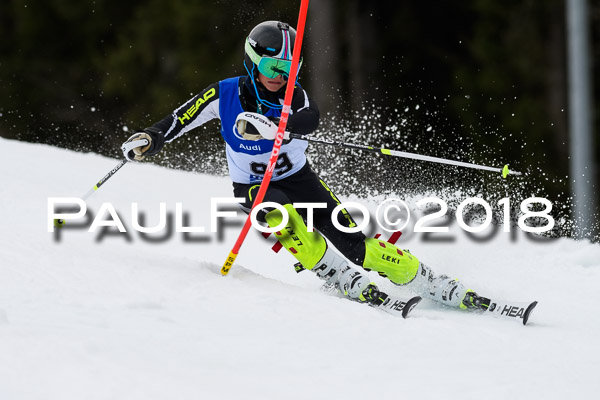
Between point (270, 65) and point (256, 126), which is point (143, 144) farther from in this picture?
point (270, 65)

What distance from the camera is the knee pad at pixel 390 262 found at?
426 cm

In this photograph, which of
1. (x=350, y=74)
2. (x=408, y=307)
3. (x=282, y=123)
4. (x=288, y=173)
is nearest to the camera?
(x=408, y=307)

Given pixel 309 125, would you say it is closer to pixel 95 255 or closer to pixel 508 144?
pixel 95 255

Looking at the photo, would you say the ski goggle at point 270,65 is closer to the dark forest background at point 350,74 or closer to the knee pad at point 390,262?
the knee pad at point 390,262

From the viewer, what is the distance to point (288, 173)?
4461 mm

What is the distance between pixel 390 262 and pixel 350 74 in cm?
1322

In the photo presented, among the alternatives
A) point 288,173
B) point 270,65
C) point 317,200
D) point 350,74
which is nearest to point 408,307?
point 317,200

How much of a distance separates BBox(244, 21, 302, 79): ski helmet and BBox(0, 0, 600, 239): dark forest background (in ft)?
15.8

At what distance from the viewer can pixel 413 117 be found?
1627 centimetres

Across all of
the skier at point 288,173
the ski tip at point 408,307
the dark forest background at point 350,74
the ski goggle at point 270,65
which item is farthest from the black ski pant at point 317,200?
the dark forest background at point 350,74

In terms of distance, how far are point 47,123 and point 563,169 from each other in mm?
13885

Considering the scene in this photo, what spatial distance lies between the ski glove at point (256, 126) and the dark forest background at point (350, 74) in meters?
4.89

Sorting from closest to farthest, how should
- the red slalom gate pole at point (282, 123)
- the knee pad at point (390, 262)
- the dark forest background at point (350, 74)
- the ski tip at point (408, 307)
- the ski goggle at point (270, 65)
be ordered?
the ski tip at point (408, 307)
the red slalom gate pole at point (282, 123)
the ski goggle at point (270, 65)
the knee pad at point (390, 262)
the dark forest background at point (350, 74)

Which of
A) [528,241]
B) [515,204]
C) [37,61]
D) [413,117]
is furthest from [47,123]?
[528,241]
